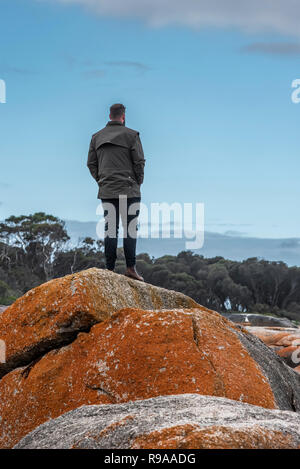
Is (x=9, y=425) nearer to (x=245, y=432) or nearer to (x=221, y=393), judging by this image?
(x=221, y=393)

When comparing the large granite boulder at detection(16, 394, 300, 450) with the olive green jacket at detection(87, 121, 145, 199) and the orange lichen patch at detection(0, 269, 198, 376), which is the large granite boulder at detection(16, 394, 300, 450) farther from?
the olive green jacket at detection(87, 121, 145, 199)

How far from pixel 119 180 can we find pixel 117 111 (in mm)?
1063

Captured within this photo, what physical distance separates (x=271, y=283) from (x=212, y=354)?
167 ft

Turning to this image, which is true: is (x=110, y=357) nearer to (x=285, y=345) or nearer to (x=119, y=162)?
(x=119, y=162)

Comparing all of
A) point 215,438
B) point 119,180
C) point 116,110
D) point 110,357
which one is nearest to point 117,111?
point 116,110

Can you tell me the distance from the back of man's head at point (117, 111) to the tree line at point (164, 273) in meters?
39.9

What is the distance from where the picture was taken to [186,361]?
17.0 feet

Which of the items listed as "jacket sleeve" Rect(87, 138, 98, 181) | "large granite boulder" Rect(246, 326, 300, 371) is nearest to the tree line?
"large granite boulder" Rect(246, 326, 300, 371)

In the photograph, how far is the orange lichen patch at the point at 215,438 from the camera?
10.1ft

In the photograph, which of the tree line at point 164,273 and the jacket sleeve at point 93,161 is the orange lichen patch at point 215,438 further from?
the tree line at point 164,273

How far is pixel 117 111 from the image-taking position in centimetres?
844

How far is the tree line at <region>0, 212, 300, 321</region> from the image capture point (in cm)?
5078

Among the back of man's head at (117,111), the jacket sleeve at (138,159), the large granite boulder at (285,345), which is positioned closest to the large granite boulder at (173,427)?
the jacket sleeve at (138,159)
